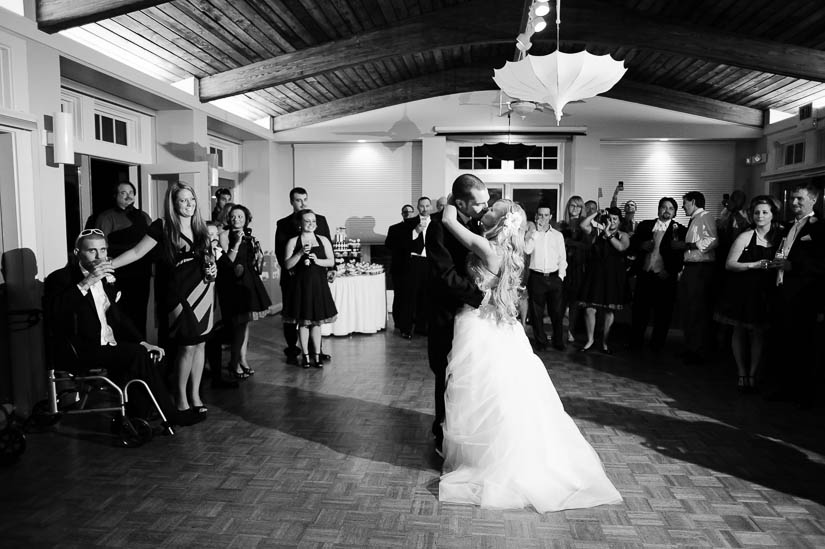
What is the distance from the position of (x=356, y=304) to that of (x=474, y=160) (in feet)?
14.3

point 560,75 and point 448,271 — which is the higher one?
point 560,75

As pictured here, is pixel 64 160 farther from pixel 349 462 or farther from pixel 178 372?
pixel 349 462

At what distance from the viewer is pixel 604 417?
4195mm

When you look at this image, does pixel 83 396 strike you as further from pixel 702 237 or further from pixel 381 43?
pixel 702 237

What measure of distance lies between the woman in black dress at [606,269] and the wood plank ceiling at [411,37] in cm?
233

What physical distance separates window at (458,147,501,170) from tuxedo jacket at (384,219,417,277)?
3.54 meters

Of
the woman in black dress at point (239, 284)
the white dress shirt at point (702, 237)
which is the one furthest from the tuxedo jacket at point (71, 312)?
the white dress shirt at point (702, 237)

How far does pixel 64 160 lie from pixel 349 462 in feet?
9.91

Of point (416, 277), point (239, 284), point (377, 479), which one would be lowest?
point (377, 479)

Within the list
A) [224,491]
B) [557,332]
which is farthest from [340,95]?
[224,491]

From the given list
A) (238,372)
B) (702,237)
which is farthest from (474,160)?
(238,372)

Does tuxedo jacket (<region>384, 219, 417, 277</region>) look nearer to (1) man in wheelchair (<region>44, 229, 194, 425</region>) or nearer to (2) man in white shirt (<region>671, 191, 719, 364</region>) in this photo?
(2) man in white shirt (<region>671, 191, 719, 364</region>)

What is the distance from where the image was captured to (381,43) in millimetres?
6992

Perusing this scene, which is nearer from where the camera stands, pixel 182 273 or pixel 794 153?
pixel 182 273
